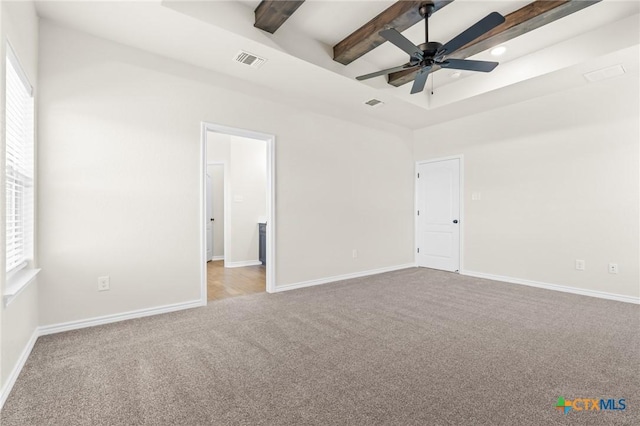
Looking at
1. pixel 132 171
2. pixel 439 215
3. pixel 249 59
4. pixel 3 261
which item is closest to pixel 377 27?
pixel 249 59

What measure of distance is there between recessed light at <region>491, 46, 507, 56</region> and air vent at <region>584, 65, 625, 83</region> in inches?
39.7

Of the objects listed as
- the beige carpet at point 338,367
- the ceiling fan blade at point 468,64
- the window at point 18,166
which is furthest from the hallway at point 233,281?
the ceiling fan blade at point 468,64

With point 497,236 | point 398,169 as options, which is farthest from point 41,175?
point 497,236

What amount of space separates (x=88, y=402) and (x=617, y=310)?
186 inches

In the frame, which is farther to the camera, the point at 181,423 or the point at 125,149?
the point at 125,149

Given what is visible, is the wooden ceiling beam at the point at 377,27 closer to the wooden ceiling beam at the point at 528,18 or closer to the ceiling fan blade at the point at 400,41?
the ceiling fan blade at the point at 400,41

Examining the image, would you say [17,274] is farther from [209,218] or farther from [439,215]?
[439,215]

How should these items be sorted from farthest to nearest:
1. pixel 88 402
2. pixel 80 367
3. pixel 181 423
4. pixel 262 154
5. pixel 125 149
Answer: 1. pixel 262 154
2. pixel 125 149
3. pixel 80 367
4. pixel 88 402
5. pixel 181 423

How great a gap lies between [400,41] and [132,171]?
2719 mm

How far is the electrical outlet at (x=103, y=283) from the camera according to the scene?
280 cm

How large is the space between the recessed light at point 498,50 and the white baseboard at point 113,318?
4.39m

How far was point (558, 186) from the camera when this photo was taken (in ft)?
13.5

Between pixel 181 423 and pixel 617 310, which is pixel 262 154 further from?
pixel 617 310

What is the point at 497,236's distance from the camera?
4.70 m
